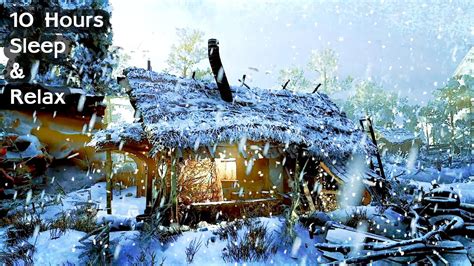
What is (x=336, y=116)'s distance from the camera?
13.7m

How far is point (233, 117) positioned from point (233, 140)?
1.16 meters

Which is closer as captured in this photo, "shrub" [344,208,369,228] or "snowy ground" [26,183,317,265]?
"snowy ground" [26,183,317,265]

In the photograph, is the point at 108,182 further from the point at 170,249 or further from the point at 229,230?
the point at 229,230

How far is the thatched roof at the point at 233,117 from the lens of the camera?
9133mm

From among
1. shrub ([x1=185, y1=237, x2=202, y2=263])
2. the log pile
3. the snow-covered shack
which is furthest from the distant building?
shrub ([x1=185, y1=237, x2=202, y2=263])

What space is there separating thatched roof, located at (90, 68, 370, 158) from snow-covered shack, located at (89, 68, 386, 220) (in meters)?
→ 0.03

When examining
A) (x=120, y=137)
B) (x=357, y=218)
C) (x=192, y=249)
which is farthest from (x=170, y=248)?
(x=120, y=137)

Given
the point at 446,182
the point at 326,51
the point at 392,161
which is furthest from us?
the point at 326,51

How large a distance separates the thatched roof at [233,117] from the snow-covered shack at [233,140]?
3 centimetres

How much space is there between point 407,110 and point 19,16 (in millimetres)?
45382

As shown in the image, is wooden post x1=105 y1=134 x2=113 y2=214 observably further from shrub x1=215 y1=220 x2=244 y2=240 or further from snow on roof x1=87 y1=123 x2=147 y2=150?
shrub x1=215 y1=220 x2=244 y2=240

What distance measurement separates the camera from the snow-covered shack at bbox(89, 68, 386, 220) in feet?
30.7

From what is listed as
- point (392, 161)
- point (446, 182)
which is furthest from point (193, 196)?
point (392, 161)

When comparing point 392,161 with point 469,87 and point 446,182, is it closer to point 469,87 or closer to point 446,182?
point 446,182
